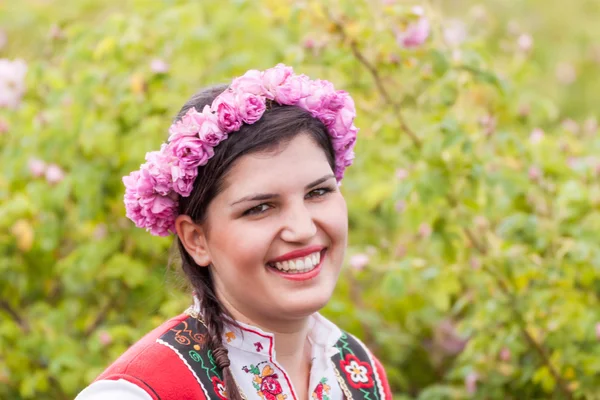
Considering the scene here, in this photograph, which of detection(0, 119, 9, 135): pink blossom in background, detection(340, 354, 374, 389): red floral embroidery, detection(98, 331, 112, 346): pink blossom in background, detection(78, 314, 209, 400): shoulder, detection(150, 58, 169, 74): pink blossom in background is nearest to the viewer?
detection(78, 314, 209, 400): shoulder

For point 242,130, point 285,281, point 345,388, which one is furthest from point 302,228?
point 345,388

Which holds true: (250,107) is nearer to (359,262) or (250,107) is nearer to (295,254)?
(295,254)

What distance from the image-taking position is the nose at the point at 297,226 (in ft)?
5.49

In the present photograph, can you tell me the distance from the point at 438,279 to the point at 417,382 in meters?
0.95

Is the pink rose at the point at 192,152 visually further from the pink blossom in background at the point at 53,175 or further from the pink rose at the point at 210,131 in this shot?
the pink blossom in background at the point at 53,175

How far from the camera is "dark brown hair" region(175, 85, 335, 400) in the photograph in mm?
1709

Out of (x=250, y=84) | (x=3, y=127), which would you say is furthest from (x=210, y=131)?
(x=3, y=127)

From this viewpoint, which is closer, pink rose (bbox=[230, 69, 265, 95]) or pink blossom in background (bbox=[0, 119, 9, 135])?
pink rose (bbox=[230, 69, 265, 95])

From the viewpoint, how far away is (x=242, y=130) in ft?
5.65

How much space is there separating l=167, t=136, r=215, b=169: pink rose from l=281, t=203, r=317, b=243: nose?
212 mm

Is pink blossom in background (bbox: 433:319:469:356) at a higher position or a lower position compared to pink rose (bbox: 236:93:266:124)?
lower

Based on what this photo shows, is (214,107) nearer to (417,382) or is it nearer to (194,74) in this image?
(194,74)

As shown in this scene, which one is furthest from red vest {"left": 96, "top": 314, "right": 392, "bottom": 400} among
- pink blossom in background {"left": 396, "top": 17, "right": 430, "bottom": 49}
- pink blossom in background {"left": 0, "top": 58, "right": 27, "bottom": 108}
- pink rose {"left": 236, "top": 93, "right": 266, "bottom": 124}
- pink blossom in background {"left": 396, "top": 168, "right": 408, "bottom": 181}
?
pink blossom in background {"left": 0, "top": 58, "right": 27, "bottom": 108}

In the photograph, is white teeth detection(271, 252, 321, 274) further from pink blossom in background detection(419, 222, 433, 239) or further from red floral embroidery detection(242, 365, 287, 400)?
pink blossom in background detection(419, 222, 433, 239)
